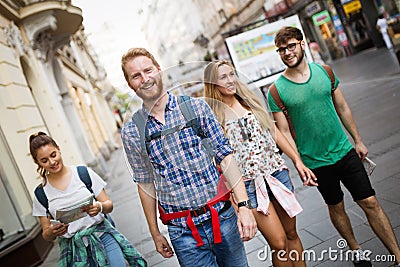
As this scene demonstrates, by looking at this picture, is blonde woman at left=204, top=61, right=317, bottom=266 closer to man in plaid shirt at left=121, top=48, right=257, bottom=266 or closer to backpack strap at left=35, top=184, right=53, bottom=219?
man in plaid shirt at left=121, top=48, right=257, bottom=266

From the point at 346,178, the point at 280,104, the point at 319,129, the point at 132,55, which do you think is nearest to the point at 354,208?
the point at 346,178

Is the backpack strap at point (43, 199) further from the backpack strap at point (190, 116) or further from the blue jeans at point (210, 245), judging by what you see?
the backpack strap at point (190, 116)

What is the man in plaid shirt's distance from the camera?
185 centimetres

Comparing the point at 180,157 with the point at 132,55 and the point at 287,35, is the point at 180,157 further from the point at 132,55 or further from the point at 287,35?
the point at 287,35

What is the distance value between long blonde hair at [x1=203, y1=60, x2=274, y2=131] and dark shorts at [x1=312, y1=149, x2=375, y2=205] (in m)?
0.65

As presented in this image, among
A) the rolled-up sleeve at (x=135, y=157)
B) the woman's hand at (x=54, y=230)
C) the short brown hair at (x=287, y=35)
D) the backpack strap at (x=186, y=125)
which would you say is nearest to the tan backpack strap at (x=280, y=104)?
the short brown hair at (x=287, y=35)

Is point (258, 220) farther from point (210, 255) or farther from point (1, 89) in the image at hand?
point (1, 89)

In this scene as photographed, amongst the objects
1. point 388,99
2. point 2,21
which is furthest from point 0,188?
point 388,99

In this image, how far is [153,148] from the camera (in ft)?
6.40

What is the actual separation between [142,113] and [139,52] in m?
0.29

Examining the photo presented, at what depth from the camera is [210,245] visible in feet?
6.84

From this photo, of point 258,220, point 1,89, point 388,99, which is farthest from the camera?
point 388,99

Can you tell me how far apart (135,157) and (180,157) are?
0.25 meters

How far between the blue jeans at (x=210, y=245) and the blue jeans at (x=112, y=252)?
0.69 m
